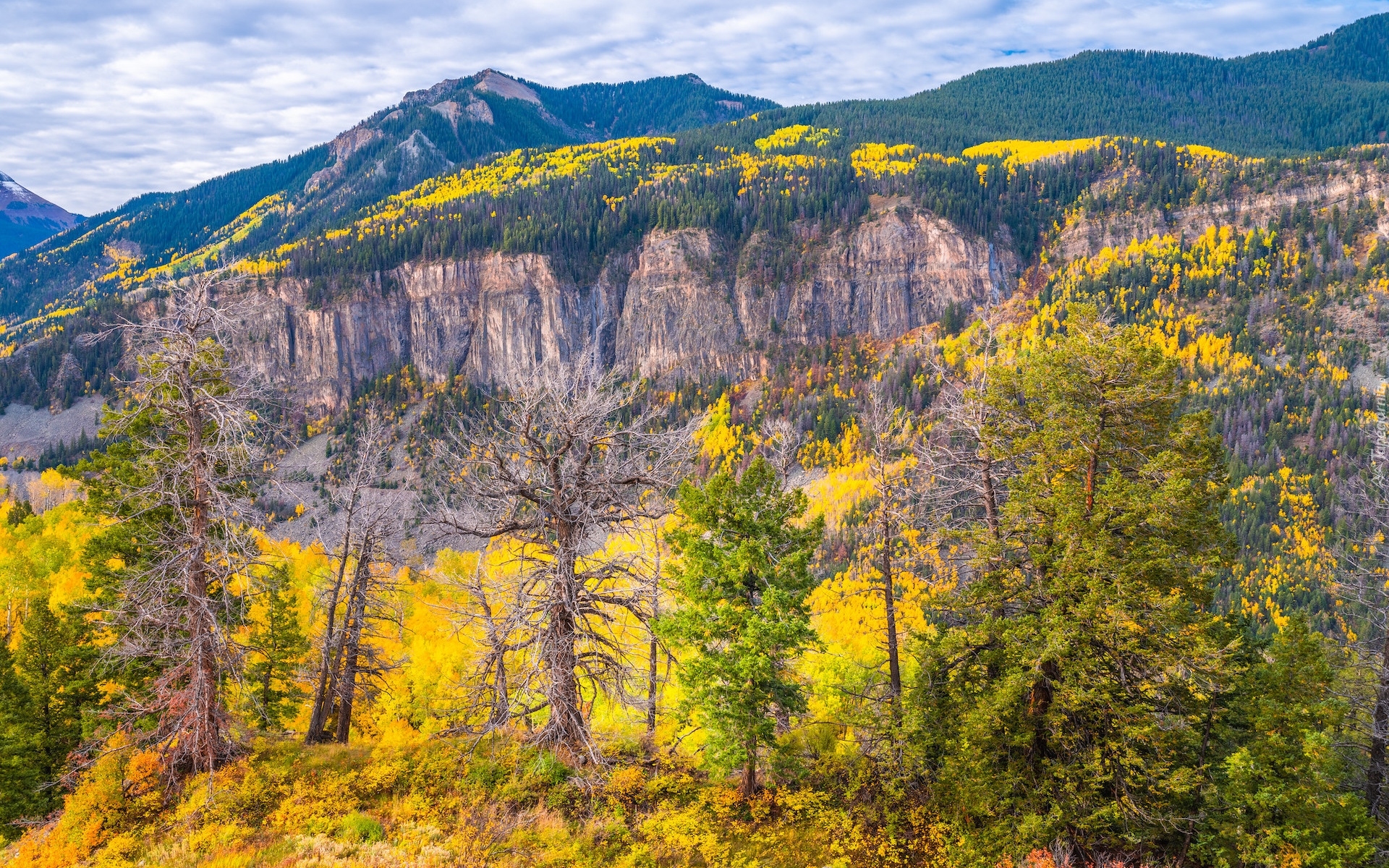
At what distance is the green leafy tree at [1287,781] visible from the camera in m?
13.2

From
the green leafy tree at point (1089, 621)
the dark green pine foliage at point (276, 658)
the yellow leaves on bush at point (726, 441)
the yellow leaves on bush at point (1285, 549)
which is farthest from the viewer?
the yellow leaves on bush at point (726, 441)

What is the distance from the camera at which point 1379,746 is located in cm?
1603

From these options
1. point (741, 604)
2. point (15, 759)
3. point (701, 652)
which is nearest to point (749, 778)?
point (701, 652)

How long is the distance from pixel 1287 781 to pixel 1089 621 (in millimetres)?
5848

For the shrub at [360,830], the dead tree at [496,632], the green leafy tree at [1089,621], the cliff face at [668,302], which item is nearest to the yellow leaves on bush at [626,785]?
the dead tree at [496,632]

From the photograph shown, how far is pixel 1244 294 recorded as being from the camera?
470ft

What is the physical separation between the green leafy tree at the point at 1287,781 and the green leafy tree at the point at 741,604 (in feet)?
28.6

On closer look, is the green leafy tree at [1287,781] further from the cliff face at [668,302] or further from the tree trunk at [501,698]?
the cliff face at [668,302]

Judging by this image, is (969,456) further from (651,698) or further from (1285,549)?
(1285,549)

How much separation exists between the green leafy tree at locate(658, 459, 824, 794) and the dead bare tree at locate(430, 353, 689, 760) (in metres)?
1.52

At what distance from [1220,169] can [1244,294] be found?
5229cm

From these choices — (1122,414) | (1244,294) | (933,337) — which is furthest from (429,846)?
(1244,294)

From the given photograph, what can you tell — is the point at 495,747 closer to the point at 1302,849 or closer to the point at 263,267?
the point at 1302,849

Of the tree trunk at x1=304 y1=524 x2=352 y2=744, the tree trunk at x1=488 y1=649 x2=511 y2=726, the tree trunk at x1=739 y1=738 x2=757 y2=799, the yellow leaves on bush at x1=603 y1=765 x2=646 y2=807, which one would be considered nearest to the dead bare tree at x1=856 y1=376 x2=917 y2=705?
the tree trunk at x1=739 y1=738 x2=757 y2=799
